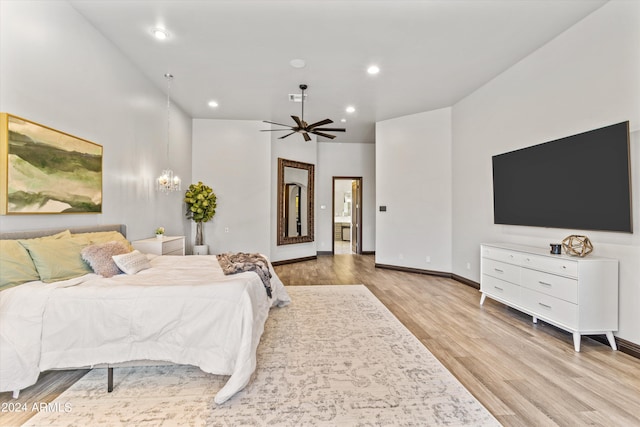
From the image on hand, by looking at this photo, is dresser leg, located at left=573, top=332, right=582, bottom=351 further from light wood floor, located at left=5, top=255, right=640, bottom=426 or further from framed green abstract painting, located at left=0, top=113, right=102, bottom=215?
framed green abstract painting, located at left=0, top=113, right=102, bottom=215

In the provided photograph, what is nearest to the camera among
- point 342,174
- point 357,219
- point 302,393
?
point 302,393

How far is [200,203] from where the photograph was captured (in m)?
6.07

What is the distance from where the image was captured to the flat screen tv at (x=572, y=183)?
110 inches

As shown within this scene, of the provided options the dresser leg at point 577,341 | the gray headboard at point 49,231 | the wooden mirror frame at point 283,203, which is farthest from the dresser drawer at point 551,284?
the wooden mirror frame at point 283,203

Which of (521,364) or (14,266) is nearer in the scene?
(14,266)


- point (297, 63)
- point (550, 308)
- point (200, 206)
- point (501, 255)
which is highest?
point (297, 63)

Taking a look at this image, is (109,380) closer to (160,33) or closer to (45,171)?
(45,171)

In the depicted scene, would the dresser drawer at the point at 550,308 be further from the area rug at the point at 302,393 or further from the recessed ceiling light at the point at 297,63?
the recessed ceiling light at the point at 297,63

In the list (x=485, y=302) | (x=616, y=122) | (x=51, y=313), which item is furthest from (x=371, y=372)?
(x=616, y=122)

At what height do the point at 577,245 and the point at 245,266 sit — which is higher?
the point at 577,245

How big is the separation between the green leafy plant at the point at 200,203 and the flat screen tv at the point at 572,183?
202 inches

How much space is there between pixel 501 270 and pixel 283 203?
4777mm


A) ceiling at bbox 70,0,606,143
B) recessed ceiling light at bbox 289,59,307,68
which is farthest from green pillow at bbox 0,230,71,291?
recessed ceiling light at bbox 289,59,307,68

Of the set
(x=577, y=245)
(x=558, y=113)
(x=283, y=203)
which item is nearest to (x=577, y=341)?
(x=577, y=245)
